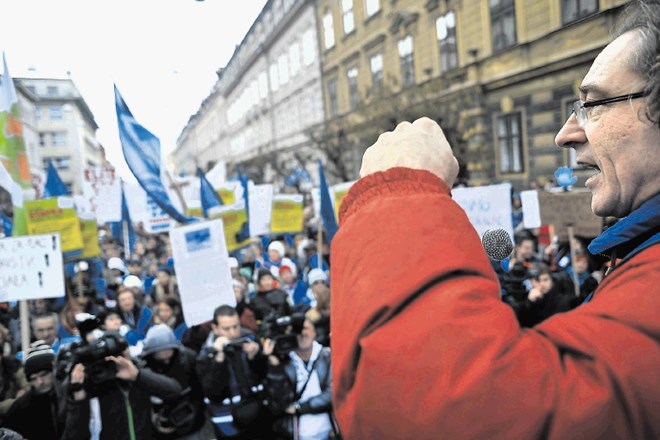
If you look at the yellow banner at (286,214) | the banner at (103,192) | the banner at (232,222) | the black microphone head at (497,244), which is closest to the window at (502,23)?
the yellow banner at (286,214)

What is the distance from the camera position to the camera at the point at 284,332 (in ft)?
12.0

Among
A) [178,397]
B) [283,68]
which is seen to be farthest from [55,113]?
[178,397]

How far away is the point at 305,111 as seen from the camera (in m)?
30.6

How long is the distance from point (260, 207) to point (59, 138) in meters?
72.2

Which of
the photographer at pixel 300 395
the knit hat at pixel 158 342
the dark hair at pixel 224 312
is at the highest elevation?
the dark hair at pixel 224 312

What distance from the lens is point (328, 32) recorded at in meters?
25.7

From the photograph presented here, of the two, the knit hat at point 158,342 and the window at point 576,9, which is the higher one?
the window at point 576,9

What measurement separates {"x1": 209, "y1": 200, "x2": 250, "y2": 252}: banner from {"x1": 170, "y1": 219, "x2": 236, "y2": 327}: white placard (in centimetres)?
226

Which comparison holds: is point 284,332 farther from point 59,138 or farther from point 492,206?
point 59,138

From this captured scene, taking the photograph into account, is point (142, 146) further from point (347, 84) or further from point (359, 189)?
point (347, 84)

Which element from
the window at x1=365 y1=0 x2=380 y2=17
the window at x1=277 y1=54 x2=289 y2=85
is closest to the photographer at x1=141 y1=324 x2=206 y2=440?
the window at x1=365 y1=0 x2=380 y2=17

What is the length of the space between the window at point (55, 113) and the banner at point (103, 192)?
69.4 metres

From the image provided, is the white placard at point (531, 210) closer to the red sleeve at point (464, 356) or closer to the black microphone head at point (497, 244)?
the black microphone head at point (497, 244)

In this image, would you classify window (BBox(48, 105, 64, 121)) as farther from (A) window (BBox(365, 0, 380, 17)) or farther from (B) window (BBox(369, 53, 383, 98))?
(B) window (BBox(369, 53, 383, 98))
